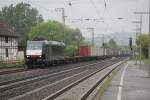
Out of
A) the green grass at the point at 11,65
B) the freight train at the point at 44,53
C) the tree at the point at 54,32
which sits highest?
the tree at the point at 54,32

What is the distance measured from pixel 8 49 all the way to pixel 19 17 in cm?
7991

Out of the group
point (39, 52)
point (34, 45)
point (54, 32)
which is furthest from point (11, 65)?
point (54, 32)

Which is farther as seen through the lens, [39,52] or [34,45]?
[34,45]

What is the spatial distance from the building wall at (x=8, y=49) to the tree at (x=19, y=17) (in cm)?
6417

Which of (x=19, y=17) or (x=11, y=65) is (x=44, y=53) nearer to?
(x=11, y=65)

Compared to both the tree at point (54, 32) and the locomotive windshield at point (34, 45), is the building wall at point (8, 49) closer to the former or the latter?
the locomotive windshield at point (34, 45)

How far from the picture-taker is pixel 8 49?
5619cm

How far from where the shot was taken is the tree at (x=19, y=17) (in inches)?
5221

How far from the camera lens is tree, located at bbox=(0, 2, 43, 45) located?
133 m

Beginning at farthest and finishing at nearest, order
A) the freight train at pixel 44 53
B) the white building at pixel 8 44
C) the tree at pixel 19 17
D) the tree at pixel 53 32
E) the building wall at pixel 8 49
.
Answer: the tree at pixel 19 17 < the tree at pixel 53 32 < the white building at pixel 8 44 < the building wall at pixel 8 49 < the freight train at pixel 44 53

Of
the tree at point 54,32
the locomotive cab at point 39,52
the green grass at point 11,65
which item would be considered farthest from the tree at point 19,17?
the locomotive cab at point 39,52

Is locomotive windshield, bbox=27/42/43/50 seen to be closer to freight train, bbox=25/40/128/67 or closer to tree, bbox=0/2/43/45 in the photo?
freight train, bbox=25/40/128/67

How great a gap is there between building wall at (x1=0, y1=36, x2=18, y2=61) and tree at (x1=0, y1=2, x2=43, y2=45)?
211 ft

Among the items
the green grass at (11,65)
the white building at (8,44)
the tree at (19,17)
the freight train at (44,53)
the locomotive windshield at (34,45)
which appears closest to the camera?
the green grass at (11,65)
